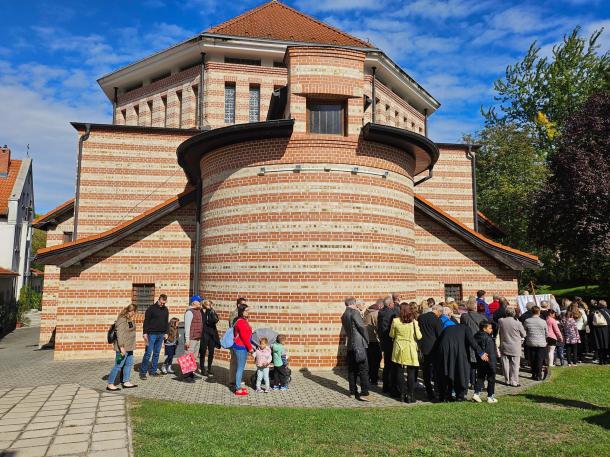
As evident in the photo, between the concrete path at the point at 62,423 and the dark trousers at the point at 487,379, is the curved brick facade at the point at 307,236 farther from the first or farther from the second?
the concrete path at the point at 62,423

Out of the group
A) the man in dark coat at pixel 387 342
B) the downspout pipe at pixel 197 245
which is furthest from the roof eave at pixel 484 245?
the downspout pipe at pixel 197 245

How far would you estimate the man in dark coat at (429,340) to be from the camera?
743 centimetres

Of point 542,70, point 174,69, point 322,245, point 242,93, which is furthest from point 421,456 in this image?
Answer: point 542,70

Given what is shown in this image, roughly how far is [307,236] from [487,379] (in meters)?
4.63

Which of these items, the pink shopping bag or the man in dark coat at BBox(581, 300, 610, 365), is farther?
the man in dark coat at BBox(581, 300, 610, 365)

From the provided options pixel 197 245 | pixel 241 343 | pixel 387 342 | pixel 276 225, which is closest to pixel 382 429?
pixel 387 342

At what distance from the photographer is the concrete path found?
16.2 ft

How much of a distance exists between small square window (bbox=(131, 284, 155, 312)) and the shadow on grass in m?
9.72

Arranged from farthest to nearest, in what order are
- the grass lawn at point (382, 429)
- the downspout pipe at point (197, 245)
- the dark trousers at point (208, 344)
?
1. the downspout pipe at point (197, 245)
2. the dark trousers at point (208, 344)
3. the grass lawn at point (382, 429)

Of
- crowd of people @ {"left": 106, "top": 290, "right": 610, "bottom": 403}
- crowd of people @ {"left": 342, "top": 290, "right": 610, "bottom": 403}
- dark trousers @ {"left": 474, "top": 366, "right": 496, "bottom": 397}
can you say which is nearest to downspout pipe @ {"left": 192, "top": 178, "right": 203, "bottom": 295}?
crowd of people @ {"left": 106, "top": 290, "right": 610, "bottom": 403}

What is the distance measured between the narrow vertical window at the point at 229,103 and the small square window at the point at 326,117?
8.01 meters

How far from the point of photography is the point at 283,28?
1878 cm

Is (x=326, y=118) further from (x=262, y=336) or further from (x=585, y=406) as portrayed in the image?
(x=585, y=406)

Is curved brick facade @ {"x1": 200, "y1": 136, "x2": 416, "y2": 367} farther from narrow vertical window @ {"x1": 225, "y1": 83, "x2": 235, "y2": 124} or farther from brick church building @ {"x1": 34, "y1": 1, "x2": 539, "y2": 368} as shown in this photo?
narrow vertical window @ {"x1": 225, "y1": 83, "x2": 235, "y2": 124}
